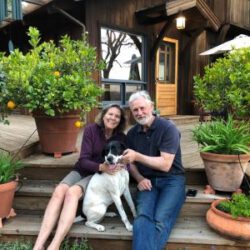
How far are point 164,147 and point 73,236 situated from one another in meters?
1.02

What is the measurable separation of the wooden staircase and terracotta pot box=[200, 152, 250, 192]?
0.12 m

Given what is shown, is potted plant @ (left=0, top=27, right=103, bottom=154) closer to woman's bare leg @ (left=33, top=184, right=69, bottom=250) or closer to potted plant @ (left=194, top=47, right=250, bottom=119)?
woman's bare leg @ (left=33, top=184, right=69, bottom=250)

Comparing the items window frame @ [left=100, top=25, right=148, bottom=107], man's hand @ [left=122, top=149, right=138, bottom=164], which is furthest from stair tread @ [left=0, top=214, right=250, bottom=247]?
window frame @ [left=100, top=25, right=148, bottom=107]

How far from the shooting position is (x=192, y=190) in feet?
10.0

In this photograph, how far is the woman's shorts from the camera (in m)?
2.76

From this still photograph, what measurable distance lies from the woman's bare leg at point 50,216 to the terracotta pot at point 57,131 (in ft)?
3.40

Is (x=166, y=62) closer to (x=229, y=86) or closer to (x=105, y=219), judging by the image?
(x=229, y=86)

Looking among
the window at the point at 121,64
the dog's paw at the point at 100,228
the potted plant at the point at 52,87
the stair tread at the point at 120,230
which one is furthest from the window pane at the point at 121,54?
the dog's paw at the point at 100,228

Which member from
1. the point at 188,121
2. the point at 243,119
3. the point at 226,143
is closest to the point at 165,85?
the point at 188,121

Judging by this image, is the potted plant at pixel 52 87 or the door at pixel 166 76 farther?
the door at pixel 166 76

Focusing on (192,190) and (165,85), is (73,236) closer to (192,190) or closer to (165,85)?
(192,190)

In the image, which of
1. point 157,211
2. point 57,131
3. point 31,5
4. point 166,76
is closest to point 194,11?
point 166,76

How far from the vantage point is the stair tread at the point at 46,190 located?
2.91m

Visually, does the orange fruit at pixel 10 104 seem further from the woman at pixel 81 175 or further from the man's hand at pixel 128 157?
the man's hand at pixel 128 157
